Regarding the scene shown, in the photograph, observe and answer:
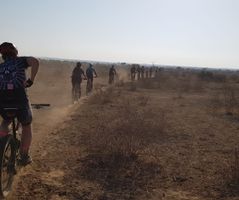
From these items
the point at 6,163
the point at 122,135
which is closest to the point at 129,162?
the point at 122,135

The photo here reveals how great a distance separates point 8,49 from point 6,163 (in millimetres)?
1460

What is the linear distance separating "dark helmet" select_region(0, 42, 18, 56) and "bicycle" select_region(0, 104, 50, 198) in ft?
2.29

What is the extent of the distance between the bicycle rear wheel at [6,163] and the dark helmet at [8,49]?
105 centimetres

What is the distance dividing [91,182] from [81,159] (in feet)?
4.53

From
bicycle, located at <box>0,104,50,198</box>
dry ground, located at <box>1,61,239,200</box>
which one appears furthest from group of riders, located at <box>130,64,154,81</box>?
bicycle, located at <box>0,104,50,198</box>

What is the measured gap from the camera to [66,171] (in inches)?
283

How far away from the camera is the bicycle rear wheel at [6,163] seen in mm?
5309

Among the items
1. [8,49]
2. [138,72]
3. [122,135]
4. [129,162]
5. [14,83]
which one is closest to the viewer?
[14,83]

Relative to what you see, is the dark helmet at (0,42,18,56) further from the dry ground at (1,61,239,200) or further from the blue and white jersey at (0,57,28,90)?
the dry ground at (1,61,239,200)

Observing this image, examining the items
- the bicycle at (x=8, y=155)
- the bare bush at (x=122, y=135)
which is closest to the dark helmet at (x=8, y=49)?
the bicycle at (x=8, y=155)

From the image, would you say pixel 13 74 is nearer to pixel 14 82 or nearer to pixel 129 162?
pixel 14 82

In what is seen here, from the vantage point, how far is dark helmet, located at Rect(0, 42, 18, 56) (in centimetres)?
559

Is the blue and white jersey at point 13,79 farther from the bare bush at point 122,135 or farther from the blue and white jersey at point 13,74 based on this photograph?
the bare bush at point 122,135

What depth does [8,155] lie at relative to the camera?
5.67 m
